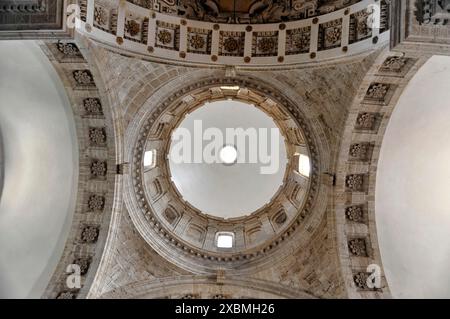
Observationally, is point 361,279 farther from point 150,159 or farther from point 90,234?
point 90,234

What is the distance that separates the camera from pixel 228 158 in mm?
29188

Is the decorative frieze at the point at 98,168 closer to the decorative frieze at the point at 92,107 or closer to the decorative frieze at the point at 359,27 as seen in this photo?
the decorative frieze at the point at 92,107

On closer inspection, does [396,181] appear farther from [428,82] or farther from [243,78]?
[243,78]

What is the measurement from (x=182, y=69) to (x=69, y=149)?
200 inches

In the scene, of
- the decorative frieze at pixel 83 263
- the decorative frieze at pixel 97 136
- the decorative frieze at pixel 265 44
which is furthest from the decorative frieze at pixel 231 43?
the decorative frieze at pixel 83 263

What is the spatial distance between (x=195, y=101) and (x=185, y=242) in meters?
5.65

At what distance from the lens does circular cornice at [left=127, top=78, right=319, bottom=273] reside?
20.2 m

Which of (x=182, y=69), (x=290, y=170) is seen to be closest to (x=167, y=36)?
(x=182, y=69)

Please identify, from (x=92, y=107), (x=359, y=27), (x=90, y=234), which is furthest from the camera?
(x=90, y=234)

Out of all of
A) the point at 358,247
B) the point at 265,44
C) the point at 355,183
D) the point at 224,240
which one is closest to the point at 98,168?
the point at 224,240

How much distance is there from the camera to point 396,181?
2014 cm

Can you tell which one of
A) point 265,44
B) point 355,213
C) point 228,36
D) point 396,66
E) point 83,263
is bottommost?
point 83,263

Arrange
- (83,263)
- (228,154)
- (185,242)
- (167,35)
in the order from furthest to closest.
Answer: (228,154) → (185,242) → (83,263) → (167,35)

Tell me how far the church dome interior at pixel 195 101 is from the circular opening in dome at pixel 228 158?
4551 mm
